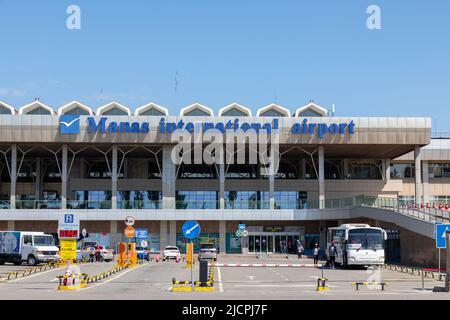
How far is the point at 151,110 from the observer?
70.9m

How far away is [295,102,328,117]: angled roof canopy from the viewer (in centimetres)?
7069

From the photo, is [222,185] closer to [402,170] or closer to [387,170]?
[387,170]

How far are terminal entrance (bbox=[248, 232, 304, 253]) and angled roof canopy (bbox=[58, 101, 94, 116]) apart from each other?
848 inches

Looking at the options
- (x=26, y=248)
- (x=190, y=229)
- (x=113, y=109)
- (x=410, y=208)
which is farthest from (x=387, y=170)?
(x=190, y=229)

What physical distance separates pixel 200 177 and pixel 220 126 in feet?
42.3

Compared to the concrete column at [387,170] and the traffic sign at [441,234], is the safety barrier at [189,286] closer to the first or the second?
the traffic sign at [441,234]

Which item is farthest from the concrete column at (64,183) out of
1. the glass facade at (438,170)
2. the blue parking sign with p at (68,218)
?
the glass facade at (438,170)

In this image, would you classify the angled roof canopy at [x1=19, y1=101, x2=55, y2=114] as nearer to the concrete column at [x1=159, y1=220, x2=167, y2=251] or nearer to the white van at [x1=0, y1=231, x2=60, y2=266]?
the concrete column at [x1=159, y1=220, x2=167, y2=251]

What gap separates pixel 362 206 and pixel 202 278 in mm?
33443

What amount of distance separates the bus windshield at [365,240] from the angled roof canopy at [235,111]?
30.6 metres

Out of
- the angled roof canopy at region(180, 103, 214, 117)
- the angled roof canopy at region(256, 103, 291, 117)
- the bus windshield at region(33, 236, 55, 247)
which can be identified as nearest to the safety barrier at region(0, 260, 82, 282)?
the bus windshield at region(33, 236, 55, 247)

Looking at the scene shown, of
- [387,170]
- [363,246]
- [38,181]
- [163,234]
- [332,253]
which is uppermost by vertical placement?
[387,170]
